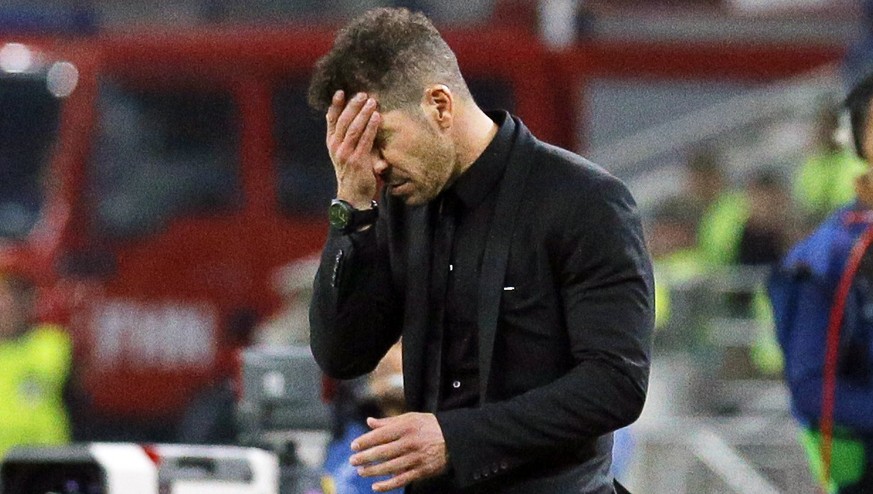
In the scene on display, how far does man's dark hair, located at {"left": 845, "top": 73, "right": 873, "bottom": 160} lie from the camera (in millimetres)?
4535

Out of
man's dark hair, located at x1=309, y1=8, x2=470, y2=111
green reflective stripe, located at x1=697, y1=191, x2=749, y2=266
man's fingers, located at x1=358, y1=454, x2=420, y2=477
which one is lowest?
green reflective stripe, located at x1=697, y1=191, x2=749, y2=266

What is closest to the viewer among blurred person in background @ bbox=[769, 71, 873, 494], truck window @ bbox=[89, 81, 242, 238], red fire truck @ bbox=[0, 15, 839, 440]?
blurred person in background @ bbox=[769, 71, 873, 494]

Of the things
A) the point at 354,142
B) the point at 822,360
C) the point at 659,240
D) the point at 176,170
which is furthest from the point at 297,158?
the point at 354,142

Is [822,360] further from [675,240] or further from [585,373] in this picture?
[675,240]

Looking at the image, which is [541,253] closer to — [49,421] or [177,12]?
[49,421]

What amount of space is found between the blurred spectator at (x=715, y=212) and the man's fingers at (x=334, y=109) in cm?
716

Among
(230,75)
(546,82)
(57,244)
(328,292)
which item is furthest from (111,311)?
(328,292)

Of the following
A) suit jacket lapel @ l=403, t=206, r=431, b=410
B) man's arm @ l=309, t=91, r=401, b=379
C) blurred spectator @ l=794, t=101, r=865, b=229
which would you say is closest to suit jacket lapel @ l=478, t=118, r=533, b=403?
suit jacket lapel @ l=403, t=206, r=431, b=410

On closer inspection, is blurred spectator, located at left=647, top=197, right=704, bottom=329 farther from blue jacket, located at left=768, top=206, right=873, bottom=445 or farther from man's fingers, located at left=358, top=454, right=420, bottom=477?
man's fingers, located at left=358, top=454, right=420, bottom=477

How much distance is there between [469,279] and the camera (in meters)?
3.58

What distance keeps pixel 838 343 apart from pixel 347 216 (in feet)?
5.30

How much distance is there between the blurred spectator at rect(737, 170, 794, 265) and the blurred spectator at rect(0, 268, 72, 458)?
3.48 m

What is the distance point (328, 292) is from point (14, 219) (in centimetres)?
793

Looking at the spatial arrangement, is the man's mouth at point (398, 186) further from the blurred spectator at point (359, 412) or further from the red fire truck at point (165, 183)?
the red fire truck at point (165, 183)
